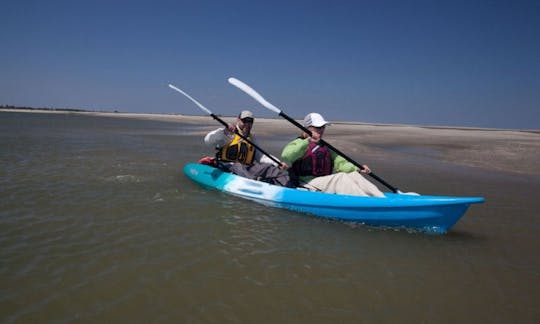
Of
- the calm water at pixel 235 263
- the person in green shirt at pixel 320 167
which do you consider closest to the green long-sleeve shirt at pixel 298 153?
the person in green shirt at pixel 320 167

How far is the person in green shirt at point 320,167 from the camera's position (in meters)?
5.89

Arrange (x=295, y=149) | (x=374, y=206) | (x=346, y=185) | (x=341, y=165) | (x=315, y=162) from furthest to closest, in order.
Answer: (x=341, y=165) → (x=315, y=162) → (x=295, y=149) → (x=346, y=185) → (x=374, y=206)

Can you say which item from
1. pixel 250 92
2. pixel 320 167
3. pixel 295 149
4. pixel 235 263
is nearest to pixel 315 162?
pixel 320 167

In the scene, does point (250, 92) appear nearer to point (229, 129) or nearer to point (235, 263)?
point (229, 129)

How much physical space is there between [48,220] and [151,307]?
9.93 ft

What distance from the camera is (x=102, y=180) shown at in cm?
784

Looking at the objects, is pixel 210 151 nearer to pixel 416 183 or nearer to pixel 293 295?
pixel 416 183

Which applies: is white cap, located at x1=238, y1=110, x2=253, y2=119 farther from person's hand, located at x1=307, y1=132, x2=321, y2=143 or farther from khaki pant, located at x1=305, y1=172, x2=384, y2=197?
khaki pant, located at x1=305, y1=172, x2=384, y2=197

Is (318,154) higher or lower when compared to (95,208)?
higher

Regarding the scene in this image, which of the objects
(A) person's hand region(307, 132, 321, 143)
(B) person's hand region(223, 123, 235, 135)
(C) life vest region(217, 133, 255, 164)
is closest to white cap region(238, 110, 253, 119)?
(B) person's hand region(223, 123, 235, 135)

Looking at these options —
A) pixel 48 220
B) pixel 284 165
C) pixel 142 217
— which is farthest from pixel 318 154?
pixel 48 220

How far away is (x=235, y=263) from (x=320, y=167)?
309cm

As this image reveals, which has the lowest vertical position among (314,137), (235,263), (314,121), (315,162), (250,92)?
(235,263)

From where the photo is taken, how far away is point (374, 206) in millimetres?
5352
